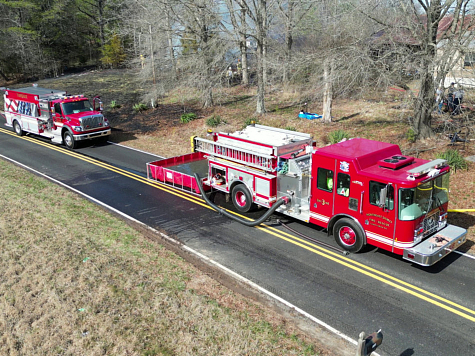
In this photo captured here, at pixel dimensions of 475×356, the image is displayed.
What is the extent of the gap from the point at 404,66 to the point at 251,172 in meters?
8.65

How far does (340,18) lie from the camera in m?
19.2

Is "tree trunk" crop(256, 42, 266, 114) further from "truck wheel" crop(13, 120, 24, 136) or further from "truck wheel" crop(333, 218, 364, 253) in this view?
"truck wheel" crop(333, 218, 364, 253)

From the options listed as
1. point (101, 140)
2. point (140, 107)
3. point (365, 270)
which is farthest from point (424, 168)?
point (140, 107)

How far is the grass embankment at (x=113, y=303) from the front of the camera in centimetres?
740

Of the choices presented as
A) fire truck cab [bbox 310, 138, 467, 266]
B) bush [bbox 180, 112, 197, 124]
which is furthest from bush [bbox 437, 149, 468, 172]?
bush [bbox 180, 112, 197, 124]

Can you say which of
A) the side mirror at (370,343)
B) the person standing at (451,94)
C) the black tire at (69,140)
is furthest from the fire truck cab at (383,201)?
the black tire at (69,140)

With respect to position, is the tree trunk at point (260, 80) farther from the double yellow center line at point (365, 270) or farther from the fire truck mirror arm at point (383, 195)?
the fire truck mirror arm at point (383, 195)

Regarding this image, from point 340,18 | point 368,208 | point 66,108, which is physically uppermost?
point 340,18

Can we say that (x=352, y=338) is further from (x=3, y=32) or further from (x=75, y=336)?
(x=3, y=32)

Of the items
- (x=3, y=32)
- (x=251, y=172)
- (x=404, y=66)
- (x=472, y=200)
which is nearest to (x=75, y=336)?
(x=251, y=172)

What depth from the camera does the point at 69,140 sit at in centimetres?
2269

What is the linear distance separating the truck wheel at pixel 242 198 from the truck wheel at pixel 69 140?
12.9m

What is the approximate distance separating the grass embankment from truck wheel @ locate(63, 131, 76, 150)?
35.4ft

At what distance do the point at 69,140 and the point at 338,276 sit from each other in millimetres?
17996
